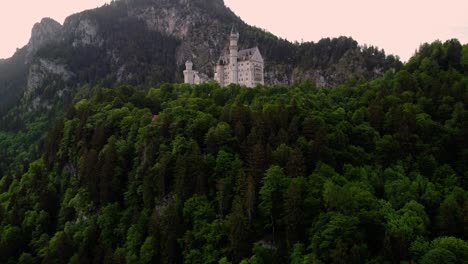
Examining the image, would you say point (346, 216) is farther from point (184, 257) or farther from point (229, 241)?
point (184, 257)

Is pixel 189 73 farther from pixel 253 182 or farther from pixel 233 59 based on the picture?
pixel 253 182

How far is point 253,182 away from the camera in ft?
222

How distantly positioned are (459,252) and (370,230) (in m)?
10.3

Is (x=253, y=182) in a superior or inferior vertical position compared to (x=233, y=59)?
inferior

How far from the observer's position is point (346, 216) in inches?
2371

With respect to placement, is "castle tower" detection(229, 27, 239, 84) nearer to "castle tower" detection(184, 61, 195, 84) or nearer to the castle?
the castle

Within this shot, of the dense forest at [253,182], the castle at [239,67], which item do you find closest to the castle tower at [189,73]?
the castle at [239,67]

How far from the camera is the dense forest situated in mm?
61281

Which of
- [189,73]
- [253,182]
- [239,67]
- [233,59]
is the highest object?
[233,59]

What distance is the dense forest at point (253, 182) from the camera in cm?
6128

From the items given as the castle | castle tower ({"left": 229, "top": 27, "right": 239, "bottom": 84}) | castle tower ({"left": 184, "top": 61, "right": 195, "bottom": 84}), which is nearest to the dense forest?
castle tower ({"left": 229, "top": 27, "right": 239, "bottom": 84})

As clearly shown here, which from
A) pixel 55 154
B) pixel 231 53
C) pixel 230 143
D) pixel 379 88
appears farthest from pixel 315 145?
pixel 231 53

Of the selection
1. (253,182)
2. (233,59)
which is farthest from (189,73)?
(253,182)

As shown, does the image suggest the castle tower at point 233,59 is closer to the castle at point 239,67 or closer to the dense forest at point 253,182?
the castle at point 239,67
